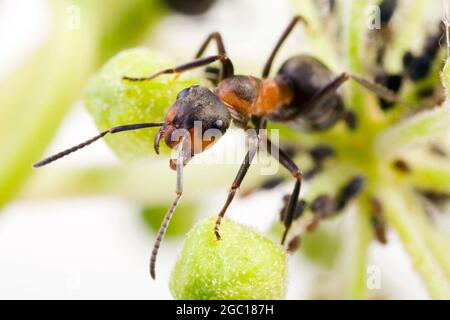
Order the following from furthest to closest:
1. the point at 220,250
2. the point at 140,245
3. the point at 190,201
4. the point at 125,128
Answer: the point at 140,245 → the point at 190,201 → the point at 125,128 → the point at 220,250

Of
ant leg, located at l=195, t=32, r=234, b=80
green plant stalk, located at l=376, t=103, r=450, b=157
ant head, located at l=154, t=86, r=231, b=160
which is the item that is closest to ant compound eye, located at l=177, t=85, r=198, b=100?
ant head, located at l=154, t=86, r=231, b=160

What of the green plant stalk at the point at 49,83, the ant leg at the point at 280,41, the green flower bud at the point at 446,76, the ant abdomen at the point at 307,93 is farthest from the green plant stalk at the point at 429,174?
the green plant stalk at the point at 49,83

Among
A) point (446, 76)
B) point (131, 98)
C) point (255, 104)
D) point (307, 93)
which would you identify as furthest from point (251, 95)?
point (446, 76)

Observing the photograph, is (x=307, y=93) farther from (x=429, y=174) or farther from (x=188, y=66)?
(x=188, y=66)

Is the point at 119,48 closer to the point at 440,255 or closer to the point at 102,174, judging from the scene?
the point at 102,174

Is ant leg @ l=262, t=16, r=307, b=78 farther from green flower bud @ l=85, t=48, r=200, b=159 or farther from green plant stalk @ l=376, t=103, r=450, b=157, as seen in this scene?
green flower bud @ l=85, t=48, r=200, b=159
